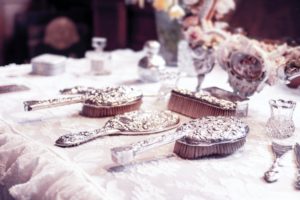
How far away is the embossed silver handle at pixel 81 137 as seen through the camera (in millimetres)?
985

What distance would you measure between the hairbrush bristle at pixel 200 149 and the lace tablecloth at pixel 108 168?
0.01 metres

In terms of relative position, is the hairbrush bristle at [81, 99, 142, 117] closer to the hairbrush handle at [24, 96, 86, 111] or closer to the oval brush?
the hairbrush handle at [24, 96, 86, 111]

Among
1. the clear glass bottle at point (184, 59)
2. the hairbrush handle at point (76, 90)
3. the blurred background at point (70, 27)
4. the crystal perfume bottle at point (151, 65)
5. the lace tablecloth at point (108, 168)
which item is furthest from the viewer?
the blurred background at point (70, 27)

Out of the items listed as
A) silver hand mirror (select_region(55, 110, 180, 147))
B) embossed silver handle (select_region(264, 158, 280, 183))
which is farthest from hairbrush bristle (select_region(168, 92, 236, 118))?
embossed silver handle (select_region(264, 158, 280, 183))

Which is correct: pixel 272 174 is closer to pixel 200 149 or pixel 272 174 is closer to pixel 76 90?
pixel 200 149

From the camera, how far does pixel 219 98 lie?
1.24 metres

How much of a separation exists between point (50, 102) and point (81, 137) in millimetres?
230

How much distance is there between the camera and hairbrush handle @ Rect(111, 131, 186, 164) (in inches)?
34.2

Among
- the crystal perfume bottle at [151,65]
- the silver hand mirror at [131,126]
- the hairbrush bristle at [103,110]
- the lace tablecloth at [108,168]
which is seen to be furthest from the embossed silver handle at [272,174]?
the crystal perfume bottle at [151,65]

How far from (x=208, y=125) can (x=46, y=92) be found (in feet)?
2.07

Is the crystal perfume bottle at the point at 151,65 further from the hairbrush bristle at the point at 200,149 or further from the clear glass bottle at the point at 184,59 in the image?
the hairbrush bristle at the point at 200,149

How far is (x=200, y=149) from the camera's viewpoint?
923mm

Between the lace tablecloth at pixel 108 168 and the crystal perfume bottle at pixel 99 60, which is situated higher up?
the crystal perfume bottle at pixel 99 60

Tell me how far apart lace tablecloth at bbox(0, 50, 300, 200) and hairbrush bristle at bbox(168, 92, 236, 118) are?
0.09m
